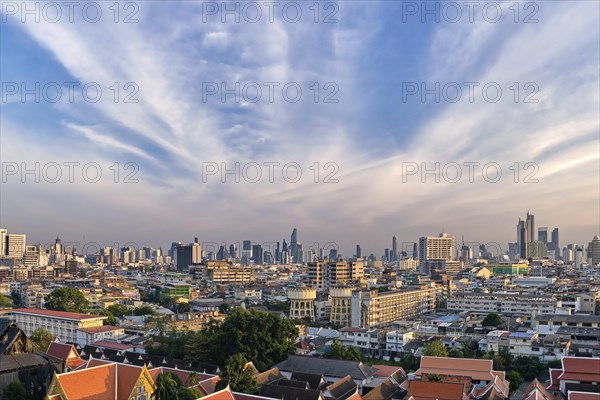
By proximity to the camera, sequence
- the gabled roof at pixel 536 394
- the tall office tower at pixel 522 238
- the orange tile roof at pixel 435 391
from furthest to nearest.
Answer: the tall office tower at pixel 522 238 < the orange tile roof at pixel 435 391 < the gabled roof at pixel 536 394

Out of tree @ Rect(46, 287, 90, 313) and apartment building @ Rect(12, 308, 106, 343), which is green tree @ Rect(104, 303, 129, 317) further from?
apartment building @ Rect(12, 308, 106, 343)

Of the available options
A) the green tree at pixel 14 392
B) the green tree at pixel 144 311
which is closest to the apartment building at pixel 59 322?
the green tree at pixel 144 311

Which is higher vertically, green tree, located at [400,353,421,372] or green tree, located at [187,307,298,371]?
green tree, located at [187,307,298,371]

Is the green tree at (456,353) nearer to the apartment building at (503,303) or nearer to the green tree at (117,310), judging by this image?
the apartment building at (503,303)

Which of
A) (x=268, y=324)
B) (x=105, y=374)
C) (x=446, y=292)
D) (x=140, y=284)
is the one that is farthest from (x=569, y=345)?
(x=140, y=284)

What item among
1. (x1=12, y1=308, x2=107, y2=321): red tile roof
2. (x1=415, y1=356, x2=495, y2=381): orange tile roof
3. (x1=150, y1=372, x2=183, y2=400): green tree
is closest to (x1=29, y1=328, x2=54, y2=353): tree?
(x1=12, y1=308, x2=107, y2=321): red tile roof

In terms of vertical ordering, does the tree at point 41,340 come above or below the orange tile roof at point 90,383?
below

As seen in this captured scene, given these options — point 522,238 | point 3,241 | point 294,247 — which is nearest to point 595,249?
point 522,238
